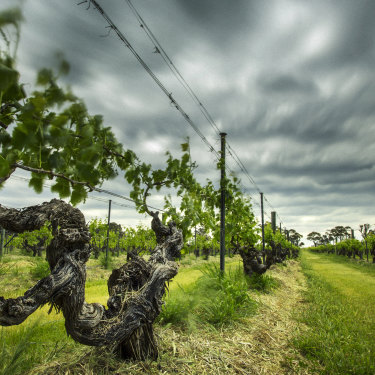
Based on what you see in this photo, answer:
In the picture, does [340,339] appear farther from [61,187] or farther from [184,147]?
[61,187]

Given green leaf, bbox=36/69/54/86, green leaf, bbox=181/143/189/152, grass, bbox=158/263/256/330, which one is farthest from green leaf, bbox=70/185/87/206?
grass, bbox=158/263/256/330

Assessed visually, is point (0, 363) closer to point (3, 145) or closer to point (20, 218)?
point (20, 218)

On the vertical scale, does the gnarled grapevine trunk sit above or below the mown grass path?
above

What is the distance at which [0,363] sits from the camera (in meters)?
2.70

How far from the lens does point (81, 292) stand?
2.40 metres

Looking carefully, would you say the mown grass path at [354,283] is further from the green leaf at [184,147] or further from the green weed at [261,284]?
the green leaf at [184,147]

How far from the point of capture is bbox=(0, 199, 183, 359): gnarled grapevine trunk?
2127 mm

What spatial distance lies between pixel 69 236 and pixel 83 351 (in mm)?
1848

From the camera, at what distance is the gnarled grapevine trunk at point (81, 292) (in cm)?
213

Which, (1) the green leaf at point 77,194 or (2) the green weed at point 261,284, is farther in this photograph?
(2) the green weed at point 261,284

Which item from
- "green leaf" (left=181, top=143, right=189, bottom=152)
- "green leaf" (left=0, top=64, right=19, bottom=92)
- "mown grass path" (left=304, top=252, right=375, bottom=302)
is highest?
"green leaf" (left=181, top=143, right=189, bottom=152)

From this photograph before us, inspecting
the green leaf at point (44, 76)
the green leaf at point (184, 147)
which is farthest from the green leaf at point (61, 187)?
the green leaf at point (184, 147)

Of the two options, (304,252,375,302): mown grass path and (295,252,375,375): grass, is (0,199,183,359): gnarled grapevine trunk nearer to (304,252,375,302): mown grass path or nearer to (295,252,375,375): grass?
(295,252,375,375): grass

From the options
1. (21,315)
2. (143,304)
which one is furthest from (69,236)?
(143,304)
